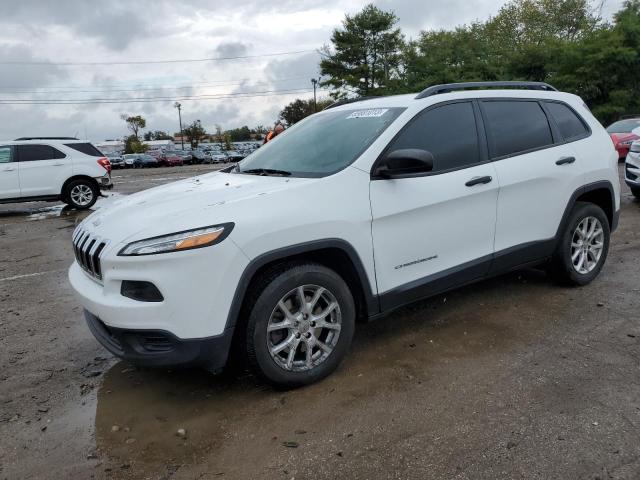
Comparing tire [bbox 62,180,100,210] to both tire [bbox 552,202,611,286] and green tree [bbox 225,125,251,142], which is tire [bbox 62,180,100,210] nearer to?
tire [bbox 552,202,611,286]

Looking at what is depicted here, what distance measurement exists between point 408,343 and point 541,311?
126 cm

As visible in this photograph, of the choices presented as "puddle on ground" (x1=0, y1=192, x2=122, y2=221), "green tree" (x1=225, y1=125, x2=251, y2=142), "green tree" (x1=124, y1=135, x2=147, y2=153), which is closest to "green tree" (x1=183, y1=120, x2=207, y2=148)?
"green tree" (x1=124, y1=135, x2=147, y2=153)

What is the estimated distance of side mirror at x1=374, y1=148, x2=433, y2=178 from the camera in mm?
3344

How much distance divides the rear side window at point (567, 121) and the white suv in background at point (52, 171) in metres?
11.2

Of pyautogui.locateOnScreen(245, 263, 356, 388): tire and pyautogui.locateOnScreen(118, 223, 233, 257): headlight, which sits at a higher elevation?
pyautogui.locateOnScreen(118, 223, 233, 257): headlight

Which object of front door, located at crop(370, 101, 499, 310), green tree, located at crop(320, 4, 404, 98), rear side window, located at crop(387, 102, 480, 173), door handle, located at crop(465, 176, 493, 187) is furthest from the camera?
green tree, located at crop(320, 4, 404, 98)

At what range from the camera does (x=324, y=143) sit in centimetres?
391

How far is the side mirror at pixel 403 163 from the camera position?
334cm

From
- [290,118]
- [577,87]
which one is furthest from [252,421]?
[290,118]

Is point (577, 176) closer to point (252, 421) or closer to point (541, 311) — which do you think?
point (541, 311)

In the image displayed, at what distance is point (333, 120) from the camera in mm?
4203

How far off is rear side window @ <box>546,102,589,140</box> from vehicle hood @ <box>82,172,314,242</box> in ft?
8.39

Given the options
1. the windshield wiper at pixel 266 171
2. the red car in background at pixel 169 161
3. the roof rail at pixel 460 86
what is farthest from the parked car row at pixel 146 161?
the roof rail at pixel 460 86

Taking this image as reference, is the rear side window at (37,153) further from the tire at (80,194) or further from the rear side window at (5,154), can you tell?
the tire at (80,194)
